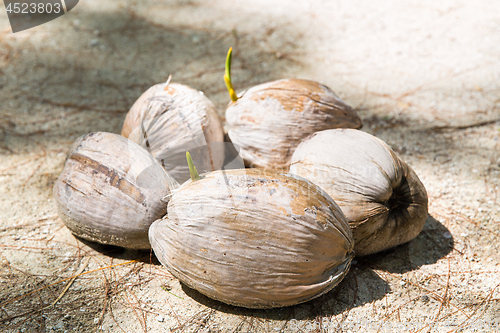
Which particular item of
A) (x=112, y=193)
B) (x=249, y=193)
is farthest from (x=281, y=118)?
(x=112, y=193)

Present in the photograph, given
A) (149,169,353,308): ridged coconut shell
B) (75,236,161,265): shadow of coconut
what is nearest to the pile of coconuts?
(149,169,353,308): ridged coconut shell

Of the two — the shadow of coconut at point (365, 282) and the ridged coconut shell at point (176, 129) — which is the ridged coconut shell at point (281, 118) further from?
the shadow of coconut at point (365, 282)

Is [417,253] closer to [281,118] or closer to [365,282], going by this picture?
[365,282]

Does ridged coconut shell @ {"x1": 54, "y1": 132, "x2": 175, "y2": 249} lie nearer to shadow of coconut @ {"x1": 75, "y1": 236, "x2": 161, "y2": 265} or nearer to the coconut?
shadow of coconut @ {"x1": 75, "y1": 236, "x2": 161, "y2": 265}

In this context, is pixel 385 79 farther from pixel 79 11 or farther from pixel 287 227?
pixel 79 11

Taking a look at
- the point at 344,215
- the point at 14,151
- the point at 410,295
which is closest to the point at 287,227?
the point at 344,215

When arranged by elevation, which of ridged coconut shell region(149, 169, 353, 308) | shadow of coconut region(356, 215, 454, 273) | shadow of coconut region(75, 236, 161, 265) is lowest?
shadow of coconut region(356, 215, 454, 273)
